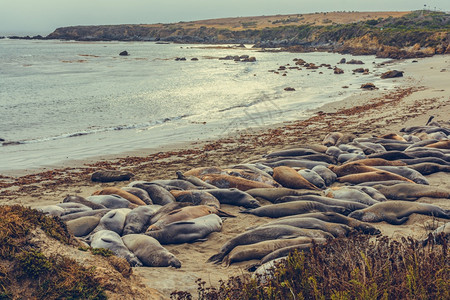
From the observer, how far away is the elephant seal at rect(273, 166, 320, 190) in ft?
33.5

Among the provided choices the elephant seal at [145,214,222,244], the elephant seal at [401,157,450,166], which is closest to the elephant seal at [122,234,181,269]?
the elephant seal at [145,214,222,244]

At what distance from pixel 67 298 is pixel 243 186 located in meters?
6.47

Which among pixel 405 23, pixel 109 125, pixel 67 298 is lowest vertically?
pixel 109 125

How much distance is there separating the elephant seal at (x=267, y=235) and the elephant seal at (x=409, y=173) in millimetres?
4794

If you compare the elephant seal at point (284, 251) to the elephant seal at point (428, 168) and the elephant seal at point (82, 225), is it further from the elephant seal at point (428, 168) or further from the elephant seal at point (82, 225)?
the elephant seal at point (428, 168)

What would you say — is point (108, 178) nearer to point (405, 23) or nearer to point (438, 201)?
point (438, 201)

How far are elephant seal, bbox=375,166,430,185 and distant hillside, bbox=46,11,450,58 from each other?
Result: 4802 centimetres

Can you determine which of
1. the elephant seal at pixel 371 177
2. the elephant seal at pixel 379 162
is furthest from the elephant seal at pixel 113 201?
the elephant seal at pixel 379 162

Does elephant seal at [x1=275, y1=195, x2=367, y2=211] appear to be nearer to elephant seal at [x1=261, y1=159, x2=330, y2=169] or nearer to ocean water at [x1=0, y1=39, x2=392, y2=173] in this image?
elephant seal at [x1=261, y1=159, x2=330, y2=169]

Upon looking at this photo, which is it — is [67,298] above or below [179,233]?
above

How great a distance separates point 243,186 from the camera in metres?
10.1

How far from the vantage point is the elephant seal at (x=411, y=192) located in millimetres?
9169

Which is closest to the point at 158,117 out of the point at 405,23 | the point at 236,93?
the point at 236,93

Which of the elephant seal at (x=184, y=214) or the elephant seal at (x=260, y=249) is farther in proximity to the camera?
the elephant seal at (x=184, y=214)
